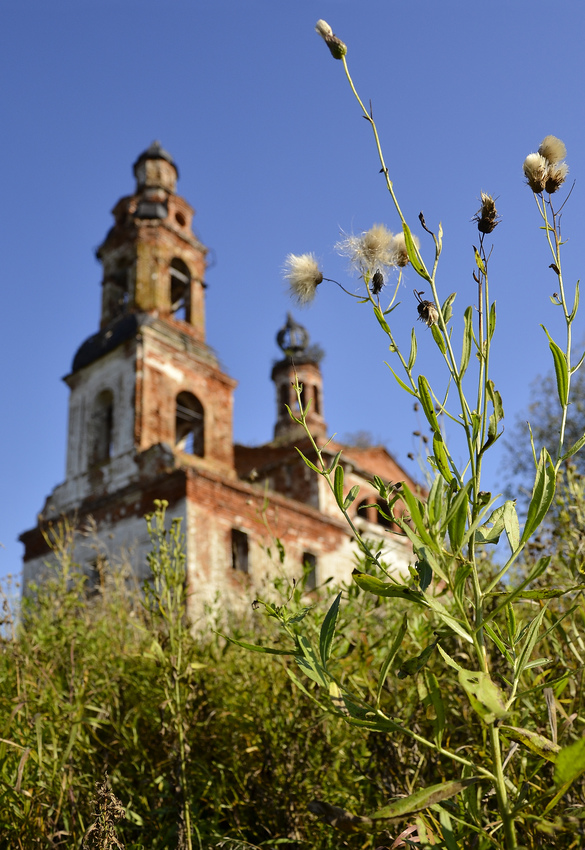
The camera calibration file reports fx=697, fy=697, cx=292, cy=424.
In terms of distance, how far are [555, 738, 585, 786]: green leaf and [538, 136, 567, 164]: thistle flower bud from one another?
1131 millimetres

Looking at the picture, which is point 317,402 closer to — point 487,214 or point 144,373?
point 144,373

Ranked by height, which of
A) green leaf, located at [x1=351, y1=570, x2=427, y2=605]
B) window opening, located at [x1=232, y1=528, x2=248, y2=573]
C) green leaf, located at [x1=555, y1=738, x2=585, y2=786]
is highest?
window opening, located at [x1=232, y1=528, x2=248, y2=573]

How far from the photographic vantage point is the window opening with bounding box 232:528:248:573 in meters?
15.8

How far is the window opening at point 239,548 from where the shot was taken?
1580 centimetres

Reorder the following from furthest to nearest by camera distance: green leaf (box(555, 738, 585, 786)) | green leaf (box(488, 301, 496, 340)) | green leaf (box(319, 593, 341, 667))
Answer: green leaf (box(488, 301, 496, 340))
green leaf (box(319, 593, 341, 667))
green leaf (box(555, 738, 585, 786))

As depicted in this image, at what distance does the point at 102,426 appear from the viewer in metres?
18.6

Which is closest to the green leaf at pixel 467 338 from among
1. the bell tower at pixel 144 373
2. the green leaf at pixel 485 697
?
the green leaf at pixel 485 697

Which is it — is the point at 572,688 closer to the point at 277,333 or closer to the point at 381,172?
the point at 381,172

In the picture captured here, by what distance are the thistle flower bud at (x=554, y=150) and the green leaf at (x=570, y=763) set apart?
3.71 ft

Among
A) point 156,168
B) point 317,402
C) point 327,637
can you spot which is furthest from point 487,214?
point 317,402

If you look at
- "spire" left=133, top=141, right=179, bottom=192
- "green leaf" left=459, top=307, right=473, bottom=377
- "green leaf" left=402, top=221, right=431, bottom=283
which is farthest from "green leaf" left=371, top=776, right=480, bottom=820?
"spire" left=133, top=141, right=179, bottom=192

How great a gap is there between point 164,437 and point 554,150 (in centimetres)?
1616

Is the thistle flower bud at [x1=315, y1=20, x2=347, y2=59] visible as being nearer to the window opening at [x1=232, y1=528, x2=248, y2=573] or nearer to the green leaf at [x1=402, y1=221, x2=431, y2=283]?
the green leaf at [x1=402, y1=221, x2=431, y2=283]

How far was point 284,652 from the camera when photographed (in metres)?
1.24
